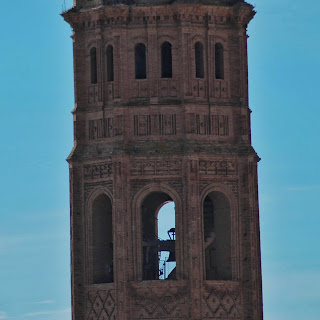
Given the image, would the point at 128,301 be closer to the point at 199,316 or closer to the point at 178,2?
the point at 199,316

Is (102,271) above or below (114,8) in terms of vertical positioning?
below

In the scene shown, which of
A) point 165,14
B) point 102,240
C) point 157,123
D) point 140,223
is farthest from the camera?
point 102,240

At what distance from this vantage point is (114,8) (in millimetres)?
150625

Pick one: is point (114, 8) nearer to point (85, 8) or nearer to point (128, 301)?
point (85, 8)

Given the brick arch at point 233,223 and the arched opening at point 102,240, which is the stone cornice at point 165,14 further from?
the arched opening at point 102,240

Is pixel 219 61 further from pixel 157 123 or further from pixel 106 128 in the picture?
pixel 106 128

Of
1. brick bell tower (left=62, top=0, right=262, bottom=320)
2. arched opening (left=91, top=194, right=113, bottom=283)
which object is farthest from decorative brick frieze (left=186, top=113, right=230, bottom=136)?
arched opening (left=91, top=194, right=113, bottom=283)

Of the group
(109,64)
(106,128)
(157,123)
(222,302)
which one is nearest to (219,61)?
(157,123)

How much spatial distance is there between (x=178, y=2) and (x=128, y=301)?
14.4 meters

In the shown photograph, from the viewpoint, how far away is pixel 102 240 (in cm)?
15188

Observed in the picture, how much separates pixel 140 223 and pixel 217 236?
3.98 m

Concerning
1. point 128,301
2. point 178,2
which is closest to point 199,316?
point 128,301

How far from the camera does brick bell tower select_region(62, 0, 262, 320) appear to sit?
150m

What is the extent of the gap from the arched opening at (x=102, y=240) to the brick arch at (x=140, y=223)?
2268 millimetres
